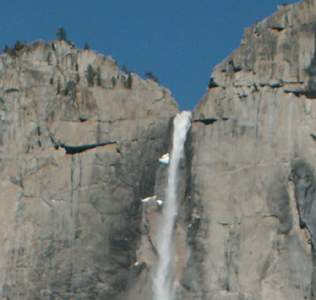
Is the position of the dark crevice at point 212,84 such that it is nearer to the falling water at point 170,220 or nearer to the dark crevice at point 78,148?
the falling water at point 170,220

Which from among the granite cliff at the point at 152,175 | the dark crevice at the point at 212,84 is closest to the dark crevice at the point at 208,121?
the granite cliff at the point at 152,175

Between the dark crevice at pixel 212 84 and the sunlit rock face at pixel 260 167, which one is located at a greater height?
the dark crevice at pixel 212 84

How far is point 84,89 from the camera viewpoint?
48531 millimetres

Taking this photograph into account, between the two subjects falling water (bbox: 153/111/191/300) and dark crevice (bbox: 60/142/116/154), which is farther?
dark crevice (bbox: 60/142/116/154)

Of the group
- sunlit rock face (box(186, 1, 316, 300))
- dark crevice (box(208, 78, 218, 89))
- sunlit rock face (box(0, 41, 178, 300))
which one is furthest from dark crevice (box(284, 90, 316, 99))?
sunlit rock face (box(0, 41, 178, 300))

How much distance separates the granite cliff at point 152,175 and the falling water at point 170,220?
36 centimetres

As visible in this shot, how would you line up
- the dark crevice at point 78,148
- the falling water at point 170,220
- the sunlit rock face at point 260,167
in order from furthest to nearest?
the dark crevice at point 78,148
the falling water at point 170,220
the sunlit rock face at point 260,167

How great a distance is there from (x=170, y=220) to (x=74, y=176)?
18.3ft

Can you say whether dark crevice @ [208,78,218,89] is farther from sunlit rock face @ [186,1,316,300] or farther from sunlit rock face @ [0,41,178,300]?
sunlit rock face @ [0,41,178,300]

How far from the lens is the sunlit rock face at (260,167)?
43125mm

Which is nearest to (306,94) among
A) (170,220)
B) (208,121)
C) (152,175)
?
(208,121)

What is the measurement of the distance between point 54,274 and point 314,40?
704 inches

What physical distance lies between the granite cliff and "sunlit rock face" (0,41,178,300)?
0.19ft

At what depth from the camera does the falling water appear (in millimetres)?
45719
